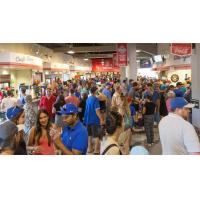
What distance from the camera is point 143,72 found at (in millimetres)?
48156

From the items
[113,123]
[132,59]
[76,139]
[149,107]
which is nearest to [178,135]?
[113,123]

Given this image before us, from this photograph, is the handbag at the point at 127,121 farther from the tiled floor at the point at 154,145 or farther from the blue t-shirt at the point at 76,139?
the blue t-shirt at the point at 76,139

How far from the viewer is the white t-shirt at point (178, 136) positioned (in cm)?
415

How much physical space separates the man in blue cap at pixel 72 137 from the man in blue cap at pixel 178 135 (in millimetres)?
1008

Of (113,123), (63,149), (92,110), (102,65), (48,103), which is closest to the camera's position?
(113,123)

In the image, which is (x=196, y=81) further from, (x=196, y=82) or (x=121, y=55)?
(x=121, y=55)

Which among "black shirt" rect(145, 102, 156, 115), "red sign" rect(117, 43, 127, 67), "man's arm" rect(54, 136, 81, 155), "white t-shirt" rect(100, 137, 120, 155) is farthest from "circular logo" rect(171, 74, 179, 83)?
"white t-shirt" rect(100, 137, 120, 155)

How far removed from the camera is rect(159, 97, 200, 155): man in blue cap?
4152 millimetres

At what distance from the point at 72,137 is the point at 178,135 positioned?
1.34 m

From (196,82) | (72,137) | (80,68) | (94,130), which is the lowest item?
(94,130)

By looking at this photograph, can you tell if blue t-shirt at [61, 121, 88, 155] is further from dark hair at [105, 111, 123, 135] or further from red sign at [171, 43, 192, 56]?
red sign at [171, 43, 192, 56]

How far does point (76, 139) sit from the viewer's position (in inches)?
179
